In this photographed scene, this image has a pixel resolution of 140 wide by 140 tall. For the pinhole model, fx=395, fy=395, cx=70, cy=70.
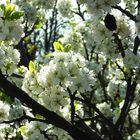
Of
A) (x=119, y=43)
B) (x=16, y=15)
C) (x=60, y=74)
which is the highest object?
(x=119, y=43)

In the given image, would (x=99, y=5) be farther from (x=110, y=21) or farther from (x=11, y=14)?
(x=11, y=14)

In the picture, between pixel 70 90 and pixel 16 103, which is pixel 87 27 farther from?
Result: pixel 70 90

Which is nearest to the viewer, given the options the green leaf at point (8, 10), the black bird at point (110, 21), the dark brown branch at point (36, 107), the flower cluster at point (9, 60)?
the dark brown branch at point (36, 107)

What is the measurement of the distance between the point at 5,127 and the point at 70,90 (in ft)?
6.12

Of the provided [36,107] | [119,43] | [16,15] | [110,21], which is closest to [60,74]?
[36,107]

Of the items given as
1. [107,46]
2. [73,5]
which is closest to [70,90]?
[107,46]

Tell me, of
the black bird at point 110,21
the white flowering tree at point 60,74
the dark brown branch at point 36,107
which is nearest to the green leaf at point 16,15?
the white flowering tree at point 60,74

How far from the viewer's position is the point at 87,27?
7.28m

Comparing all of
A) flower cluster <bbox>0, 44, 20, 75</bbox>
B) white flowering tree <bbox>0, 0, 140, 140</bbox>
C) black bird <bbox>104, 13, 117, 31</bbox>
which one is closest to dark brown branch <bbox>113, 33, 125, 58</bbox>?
white flowering tree <bbox>0, 0, 140, 140</bbox>

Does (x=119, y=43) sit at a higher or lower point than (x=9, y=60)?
higher

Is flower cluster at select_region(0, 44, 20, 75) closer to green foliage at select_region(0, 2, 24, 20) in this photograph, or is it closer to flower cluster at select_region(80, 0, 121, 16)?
green foliage at select_region(0, 2, 24, 20)

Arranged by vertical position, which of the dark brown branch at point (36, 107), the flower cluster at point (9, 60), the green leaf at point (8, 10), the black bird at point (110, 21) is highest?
the black bird at point (110, 21)

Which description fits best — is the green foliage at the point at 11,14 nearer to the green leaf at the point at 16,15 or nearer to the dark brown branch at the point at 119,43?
the green leaf at the point at 16,15

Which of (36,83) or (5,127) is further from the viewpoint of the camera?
(5,127)
